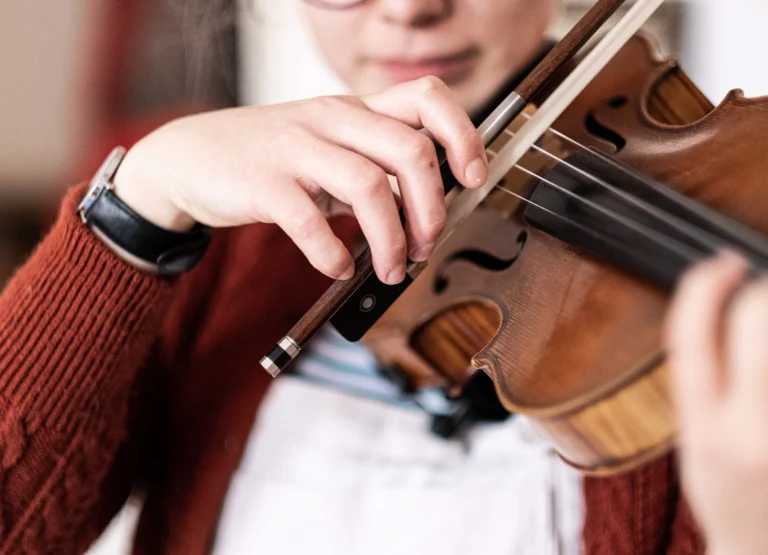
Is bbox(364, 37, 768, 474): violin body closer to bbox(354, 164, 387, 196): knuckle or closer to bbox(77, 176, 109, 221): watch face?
bbox(354, 164, 387, 196): knuckle

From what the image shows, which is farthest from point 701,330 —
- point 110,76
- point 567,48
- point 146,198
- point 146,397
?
point 110,76

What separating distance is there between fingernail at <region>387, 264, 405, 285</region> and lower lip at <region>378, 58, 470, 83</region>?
182mm

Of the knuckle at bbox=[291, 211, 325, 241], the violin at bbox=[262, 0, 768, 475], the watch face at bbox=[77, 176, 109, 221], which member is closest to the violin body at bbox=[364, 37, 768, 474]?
the violin at bbox=[262, 0, 768, 475]

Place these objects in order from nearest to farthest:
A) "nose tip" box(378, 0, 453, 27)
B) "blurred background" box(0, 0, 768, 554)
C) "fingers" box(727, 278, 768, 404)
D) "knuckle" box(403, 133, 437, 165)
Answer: "fingers" box(727, 278, 768, 404) → "knuckle" box(403, 133, 437, 165) → "nose tip" box(378, 0, 453, 27) → "blurred background" box(0, 0, 768, 554)

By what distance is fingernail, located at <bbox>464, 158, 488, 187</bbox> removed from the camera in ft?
1.00

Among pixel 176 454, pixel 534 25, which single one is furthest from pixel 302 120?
pixel 176 454

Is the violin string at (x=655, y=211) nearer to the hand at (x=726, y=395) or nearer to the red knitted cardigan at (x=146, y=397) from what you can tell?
the hand at (x=726, y=395)

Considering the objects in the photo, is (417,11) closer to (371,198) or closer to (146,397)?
(371,198)

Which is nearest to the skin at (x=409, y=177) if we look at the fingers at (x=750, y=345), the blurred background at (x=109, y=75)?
the fingers at (x=750, y=345)

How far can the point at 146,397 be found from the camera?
56cm

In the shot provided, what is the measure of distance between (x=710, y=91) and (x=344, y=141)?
0.78 feet

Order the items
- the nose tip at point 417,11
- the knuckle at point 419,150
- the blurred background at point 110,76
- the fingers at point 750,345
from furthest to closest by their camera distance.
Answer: the blurred background at point 110,76 → the nose tip at point 417,11 → the knuckle at point 419,150 → the fingers at point 750,345

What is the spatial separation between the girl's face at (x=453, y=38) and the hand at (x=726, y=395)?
277 mm

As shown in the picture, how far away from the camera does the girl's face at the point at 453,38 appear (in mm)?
419
